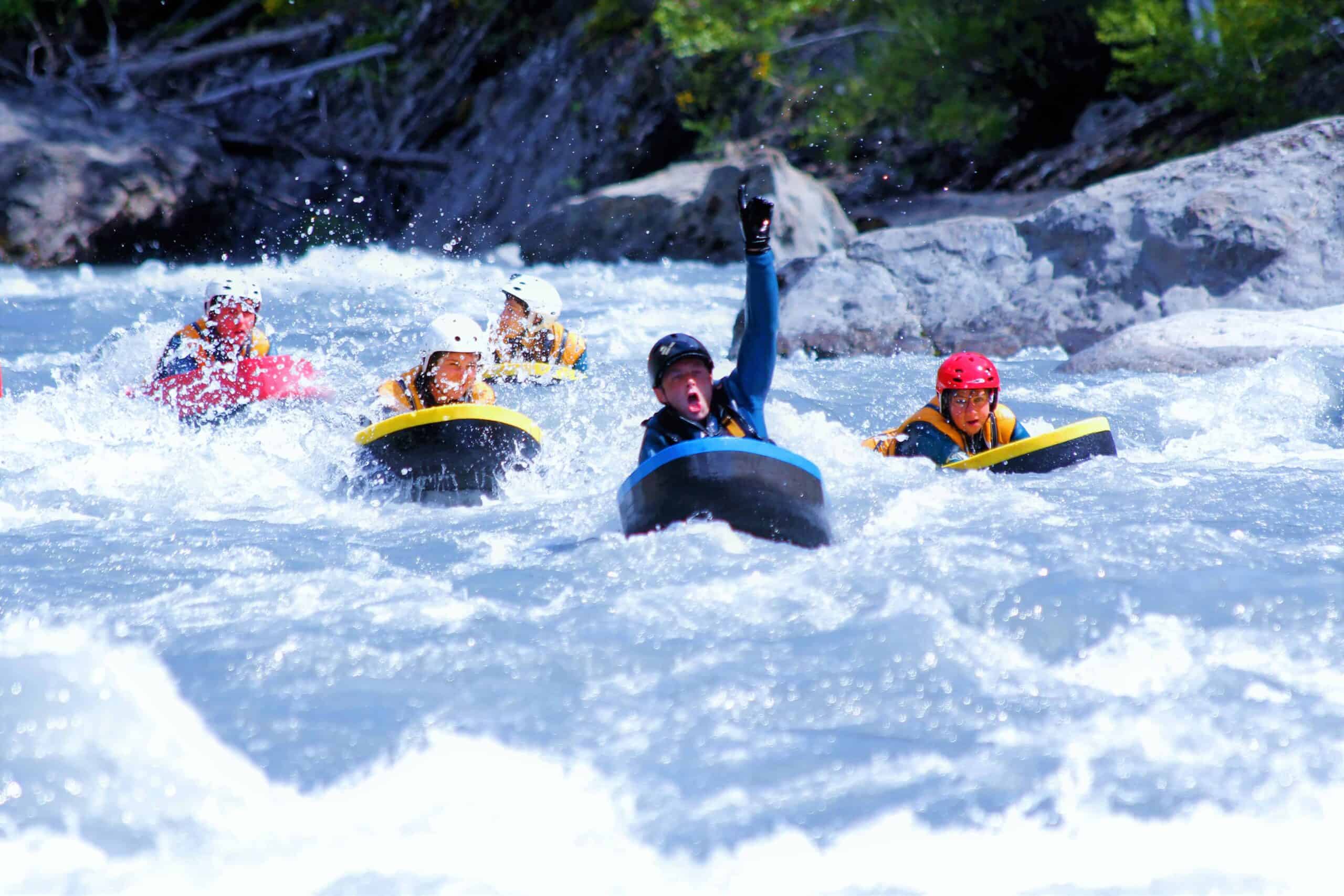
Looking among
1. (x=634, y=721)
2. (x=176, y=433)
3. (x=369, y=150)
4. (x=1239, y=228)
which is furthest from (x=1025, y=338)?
(x=369, y=150)

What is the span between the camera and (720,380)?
4965 millimetres

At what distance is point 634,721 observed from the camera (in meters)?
3.62

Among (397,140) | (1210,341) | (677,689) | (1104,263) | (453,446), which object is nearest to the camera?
(677,689)

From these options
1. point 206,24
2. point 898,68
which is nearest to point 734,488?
A: point 898,68

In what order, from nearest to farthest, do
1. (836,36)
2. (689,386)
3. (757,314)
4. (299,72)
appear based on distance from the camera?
(757,314), (689,386), (836,36), (299,72)

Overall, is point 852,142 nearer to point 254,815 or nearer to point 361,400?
point 361,400

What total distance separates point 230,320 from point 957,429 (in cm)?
416

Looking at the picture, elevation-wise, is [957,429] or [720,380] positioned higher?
[720,380]

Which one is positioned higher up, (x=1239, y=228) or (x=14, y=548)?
(x=1239, y=228)

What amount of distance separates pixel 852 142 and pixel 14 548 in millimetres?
15130

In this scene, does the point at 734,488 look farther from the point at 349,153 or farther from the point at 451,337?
the point at 349,153

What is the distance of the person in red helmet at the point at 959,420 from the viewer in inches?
233

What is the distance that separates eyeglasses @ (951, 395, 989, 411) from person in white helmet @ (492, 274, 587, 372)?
299 cm

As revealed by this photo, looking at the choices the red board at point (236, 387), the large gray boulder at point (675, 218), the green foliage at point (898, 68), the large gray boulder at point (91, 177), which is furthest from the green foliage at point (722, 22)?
the red board at point (236, 387)
